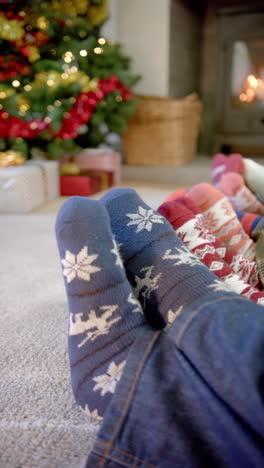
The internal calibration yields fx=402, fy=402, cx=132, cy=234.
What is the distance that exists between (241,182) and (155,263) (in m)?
0.68

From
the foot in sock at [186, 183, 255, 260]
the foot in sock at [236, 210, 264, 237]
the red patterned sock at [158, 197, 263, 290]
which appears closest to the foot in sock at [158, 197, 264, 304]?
the red patterned sock at [158, 197, 263, 290]

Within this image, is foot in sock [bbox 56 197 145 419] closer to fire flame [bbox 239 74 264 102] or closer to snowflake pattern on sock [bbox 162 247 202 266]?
snowflake pattern on sock [bbox 162 247 202 266]

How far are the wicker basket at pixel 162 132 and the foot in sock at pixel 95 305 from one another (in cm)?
178

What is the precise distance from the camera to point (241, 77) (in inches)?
93.9

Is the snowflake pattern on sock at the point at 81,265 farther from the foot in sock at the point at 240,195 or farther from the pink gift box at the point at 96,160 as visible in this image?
the pink gift box at the point at 96,160

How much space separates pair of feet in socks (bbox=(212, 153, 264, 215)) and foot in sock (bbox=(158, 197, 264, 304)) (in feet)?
1.36

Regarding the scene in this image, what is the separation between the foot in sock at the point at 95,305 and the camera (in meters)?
0.48

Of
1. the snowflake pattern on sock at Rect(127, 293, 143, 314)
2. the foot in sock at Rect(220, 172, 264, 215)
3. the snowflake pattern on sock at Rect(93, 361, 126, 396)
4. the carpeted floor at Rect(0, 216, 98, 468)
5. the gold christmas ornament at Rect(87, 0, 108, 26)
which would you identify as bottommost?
the carpeted floor at Rect(0, 216, 98, 468)

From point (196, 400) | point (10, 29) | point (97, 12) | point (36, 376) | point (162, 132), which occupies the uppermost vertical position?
point (97, 12)

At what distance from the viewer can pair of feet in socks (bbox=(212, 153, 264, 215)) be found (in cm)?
112

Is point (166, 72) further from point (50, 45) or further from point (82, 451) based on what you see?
point (82, 451)

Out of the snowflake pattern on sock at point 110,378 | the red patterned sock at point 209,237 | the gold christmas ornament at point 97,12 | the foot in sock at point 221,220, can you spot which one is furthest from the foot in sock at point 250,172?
the gold christmas ornament at point 97,12

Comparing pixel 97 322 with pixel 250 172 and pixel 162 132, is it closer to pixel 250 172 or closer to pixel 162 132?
pixel 250 172

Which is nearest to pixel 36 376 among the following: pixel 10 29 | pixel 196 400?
pixel 196 400
